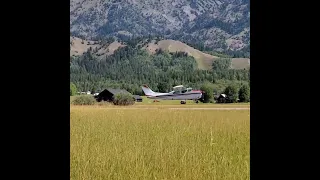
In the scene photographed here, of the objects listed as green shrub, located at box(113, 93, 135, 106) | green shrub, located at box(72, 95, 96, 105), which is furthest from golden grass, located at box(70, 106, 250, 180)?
green shrub, located at box(113, 93, 135, 106)

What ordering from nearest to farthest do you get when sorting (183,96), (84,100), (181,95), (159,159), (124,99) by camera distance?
1. (159,159)
2. (84,100)
3. (124,99)
4. (181,95)
5. (183,96)

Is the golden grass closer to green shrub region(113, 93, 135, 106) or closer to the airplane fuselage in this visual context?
green shrub region(113, 93, 135, 106)

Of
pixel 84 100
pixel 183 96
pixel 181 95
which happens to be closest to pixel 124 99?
pixel 84 100

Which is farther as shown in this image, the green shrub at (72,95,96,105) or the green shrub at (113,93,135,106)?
the green shrub at (113,93,135,106)

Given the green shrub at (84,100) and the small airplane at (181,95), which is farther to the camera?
the small airplane at (181,95)

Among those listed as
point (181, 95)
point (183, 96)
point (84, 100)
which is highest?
point (181, 95)

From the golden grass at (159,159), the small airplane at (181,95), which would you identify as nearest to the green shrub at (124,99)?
the small airplane at (181,95)

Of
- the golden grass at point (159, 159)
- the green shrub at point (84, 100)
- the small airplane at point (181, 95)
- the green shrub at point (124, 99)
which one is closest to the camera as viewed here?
the golden grass at point (159, 159)

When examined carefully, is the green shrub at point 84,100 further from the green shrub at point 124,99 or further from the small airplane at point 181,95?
the small airplane at point 181,95

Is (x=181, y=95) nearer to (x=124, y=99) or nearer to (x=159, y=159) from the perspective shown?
(x=124, y=99)

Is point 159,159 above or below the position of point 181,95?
below

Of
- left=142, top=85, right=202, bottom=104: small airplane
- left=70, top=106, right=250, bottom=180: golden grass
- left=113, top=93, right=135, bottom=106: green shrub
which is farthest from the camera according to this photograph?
left=142, top=85, right=202, bottom=104: small airplane

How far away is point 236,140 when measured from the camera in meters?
7.64
